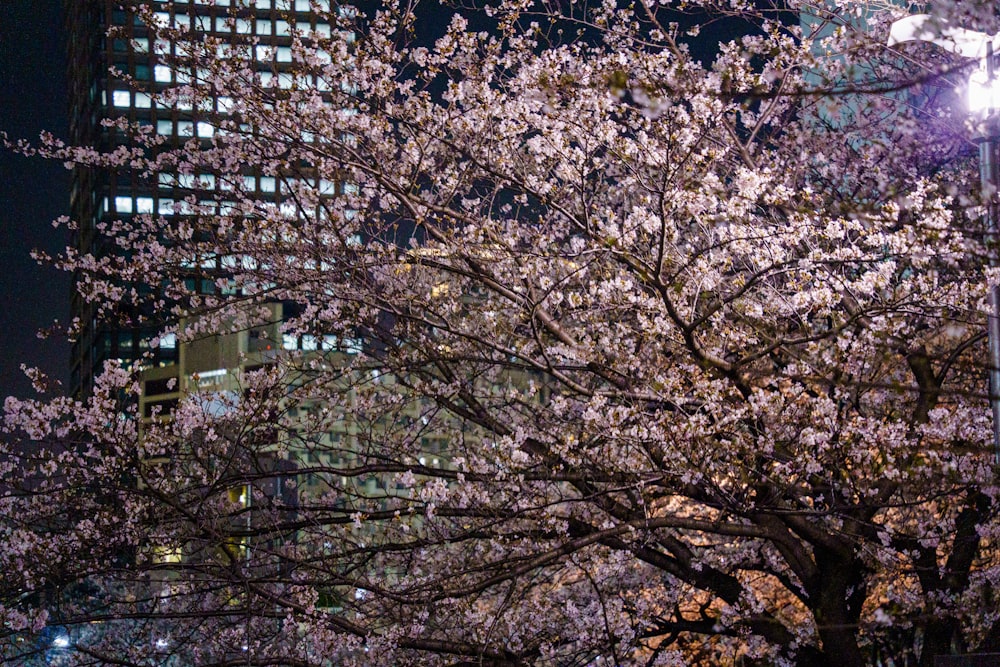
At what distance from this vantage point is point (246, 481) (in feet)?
27.2

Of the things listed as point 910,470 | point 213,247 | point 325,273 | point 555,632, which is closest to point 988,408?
point 910,470

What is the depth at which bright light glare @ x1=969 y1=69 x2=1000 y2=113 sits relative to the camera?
562cm

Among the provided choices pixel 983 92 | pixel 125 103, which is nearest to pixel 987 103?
pixel 983 92

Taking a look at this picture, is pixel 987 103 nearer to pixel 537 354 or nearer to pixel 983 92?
pixel 983 92

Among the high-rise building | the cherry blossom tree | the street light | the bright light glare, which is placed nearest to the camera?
the street light

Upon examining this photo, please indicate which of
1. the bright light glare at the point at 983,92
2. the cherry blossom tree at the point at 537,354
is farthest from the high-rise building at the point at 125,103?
the bright light glare at the point at 983,92

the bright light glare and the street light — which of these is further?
the bright light glare

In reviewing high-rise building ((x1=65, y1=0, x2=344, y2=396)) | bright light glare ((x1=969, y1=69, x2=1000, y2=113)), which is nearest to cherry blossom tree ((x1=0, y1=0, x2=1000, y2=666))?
high-rise building ((x1=65, y1=0, x2=344, y2=396))

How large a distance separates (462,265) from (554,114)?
159 centimetres

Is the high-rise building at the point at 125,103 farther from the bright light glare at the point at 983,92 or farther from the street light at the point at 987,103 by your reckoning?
the bright light glare at the point at 983,92

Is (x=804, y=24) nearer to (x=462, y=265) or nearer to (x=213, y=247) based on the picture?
(x=462, y=265)

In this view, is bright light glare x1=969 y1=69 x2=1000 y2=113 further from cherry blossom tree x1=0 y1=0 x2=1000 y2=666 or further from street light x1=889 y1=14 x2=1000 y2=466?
cherry blossom tree x1=0 y1=0 x2=1000 y2=666

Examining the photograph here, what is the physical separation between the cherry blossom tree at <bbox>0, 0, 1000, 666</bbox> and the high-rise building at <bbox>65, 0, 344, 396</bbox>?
0.19 m

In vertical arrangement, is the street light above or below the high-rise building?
below
